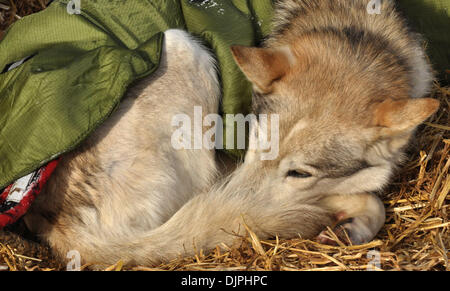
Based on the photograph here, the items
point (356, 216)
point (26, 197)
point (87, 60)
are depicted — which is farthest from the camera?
point (356, 216)

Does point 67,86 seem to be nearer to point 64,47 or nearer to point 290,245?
point 64,47

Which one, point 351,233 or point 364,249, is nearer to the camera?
point 364,249

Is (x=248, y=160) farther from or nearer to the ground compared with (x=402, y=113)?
nearer to the ground

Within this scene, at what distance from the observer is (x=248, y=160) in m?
2.63

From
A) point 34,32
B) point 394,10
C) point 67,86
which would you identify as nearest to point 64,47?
point 34,32

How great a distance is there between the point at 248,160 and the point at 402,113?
800mm

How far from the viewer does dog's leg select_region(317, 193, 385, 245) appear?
247cm

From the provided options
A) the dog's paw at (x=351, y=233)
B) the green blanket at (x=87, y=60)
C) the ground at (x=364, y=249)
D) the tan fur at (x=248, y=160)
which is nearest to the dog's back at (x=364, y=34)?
the tan fur at (x=248, y=160)

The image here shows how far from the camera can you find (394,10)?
2904 millimetres

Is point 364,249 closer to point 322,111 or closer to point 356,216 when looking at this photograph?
point 356,216

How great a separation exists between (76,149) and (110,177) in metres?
0.21

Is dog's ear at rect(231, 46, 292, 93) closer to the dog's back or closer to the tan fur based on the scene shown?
the tan fur

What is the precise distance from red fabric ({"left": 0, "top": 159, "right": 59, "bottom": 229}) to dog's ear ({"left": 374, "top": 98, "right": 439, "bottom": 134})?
5.03 feet

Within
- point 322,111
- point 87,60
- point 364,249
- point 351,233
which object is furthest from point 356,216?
point 87,60
